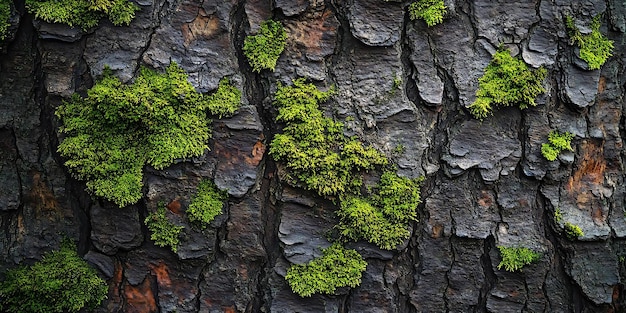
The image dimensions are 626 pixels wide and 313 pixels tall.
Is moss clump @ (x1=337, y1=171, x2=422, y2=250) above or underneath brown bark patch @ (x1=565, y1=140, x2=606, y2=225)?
underneath

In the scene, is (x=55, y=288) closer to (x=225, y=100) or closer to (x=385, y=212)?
(x=225, y=100)

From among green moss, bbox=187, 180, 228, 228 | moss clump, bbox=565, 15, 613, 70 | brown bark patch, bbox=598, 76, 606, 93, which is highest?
moss clump, bbox=565, 15, 613, 70

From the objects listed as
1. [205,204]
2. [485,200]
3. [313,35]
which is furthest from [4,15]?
[485,200]

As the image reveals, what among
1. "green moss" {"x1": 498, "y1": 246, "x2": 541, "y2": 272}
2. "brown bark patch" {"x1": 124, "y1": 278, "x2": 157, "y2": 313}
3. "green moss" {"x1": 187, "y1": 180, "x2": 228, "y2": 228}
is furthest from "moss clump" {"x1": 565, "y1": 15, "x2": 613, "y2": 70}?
"brown bark patch" {"x1": 124, "y1": 278, "x2": 157, "y2": 313}

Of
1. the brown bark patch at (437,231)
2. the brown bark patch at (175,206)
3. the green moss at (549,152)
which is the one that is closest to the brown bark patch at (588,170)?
the green moss at (549,152)

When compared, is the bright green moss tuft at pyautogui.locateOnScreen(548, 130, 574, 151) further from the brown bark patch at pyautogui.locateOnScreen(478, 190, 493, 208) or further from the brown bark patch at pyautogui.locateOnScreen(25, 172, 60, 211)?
the brown bark patch at pyautogui.locateOnScreen(25, 172, 60, 211)

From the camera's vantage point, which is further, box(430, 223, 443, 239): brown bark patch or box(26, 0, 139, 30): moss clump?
box(430, 223, 443, 239): brown bark patch
